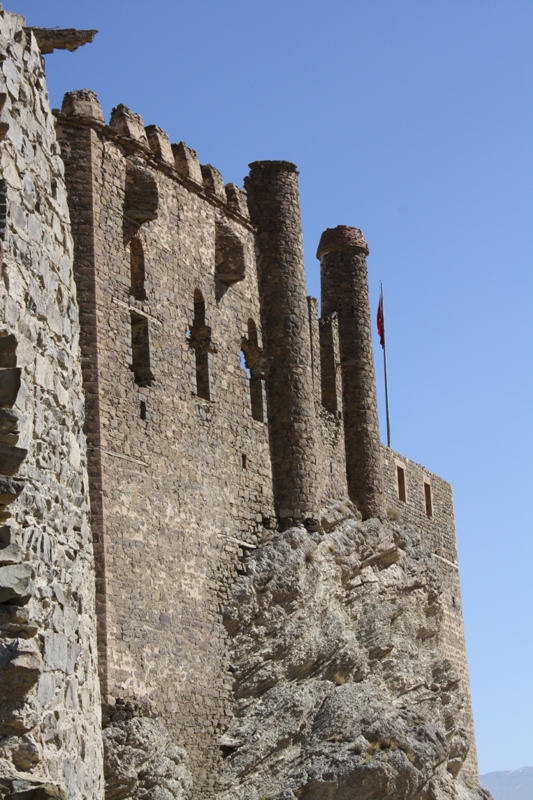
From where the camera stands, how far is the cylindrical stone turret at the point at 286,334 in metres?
21.1

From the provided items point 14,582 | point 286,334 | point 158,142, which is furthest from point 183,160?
point 14,582

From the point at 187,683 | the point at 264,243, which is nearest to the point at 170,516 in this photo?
the point at 187,683

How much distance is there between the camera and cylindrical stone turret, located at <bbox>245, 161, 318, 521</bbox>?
21.1m

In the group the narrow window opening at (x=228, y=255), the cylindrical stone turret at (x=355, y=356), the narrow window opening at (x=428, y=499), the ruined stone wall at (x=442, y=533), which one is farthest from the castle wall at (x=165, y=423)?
the narrow window opening at (x=428, y=499)

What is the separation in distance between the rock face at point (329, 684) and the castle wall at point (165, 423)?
44 cm

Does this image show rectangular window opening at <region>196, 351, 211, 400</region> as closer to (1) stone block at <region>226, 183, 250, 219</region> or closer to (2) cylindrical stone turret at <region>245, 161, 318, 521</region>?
(2) cylindrical stone turret at <region>245, 161, 318, 521</region>

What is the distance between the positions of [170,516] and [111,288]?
2844mm

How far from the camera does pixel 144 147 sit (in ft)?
61.7

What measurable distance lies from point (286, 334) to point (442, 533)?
31.0ft

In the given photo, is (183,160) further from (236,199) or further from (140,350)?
(140,350)

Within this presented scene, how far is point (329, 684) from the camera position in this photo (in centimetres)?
2025

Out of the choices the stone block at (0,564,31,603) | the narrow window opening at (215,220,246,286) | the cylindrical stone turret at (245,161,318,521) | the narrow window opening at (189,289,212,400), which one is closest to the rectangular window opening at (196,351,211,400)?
the narrow window opening at (189,289,212,400)

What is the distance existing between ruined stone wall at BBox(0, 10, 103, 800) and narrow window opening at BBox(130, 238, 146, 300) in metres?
11.4

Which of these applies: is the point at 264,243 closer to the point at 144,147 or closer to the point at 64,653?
the point at 144,147
